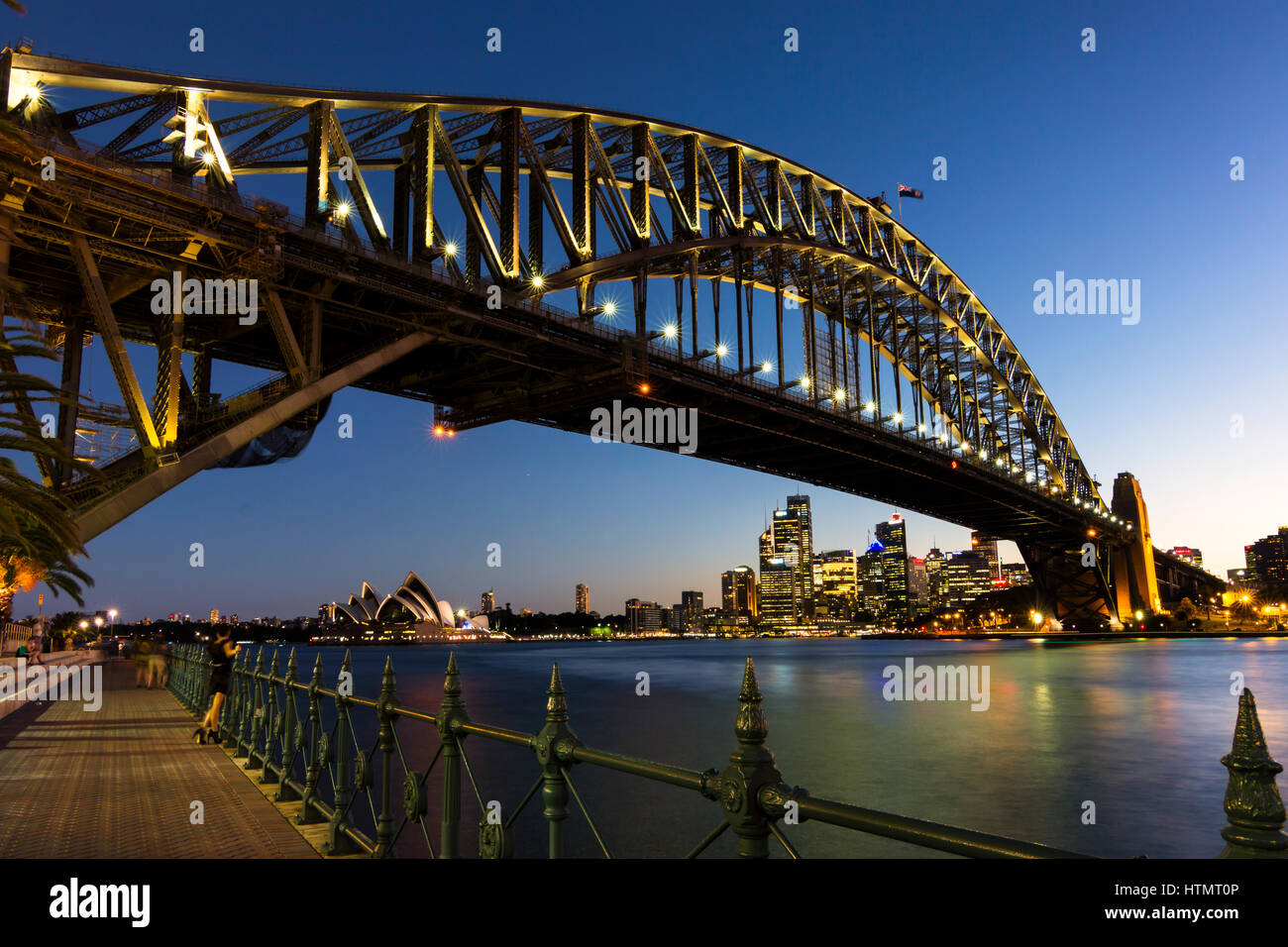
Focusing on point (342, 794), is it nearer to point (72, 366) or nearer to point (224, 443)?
point (224, 443)

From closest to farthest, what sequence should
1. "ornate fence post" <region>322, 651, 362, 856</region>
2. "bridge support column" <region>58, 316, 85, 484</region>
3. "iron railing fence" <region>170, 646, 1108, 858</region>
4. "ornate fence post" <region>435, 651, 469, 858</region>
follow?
"iron railing fence" <region>170, 646, 1108, 858</region>
"ornate fence post" <region>435, 651, 469, 858</region>
"ornate fence post" <region>322, 651, 362, 856</region>
"bridge support column" <region>58, 316, 85, 484</region>

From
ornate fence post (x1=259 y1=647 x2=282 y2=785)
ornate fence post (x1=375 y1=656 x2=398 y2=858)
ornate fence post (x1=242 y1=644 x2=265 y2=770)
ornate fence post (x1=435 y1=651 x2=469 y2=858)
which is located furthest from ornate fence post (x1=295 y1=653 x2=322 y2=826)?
ornate fence post (x1=242 y1=644 x2=265 y2=770)

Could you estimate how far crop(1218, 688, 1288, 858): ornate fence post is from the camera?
6.98 ft

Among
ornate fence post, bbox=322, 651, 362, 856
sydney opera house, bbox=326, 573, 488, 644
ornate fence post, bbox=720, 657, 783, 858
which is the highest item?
ornate fence post, bbox=720, 657, 783, 858

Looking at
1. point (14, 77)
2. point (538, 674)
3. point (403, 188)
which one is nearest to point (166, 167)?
point (14, 77)

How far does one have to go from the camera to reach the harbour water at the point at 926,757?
1636 cm

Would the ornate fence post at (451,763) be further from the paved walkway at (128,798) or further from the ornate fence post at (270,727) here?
the ornate fence post at (270,727)

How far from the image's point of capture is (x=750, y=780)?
317 cm

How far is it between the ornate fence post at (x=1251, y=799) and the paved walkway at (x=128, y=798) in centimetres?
665

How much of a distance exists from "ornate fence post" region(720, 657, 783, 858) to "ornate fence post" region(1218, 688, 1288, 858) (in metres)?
1.38

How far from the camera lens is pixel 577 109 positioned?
37344 mm

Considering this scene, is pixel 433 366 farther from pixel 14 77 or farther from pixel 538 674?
pixel 538 674

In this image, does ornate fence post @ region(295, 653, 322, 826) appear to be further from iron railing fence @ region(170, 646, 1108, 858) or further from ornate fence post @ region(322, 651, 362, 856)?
ornate fence post @ region(322, 651, 362, 856)

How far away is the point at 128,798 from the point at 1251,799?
1025cm
